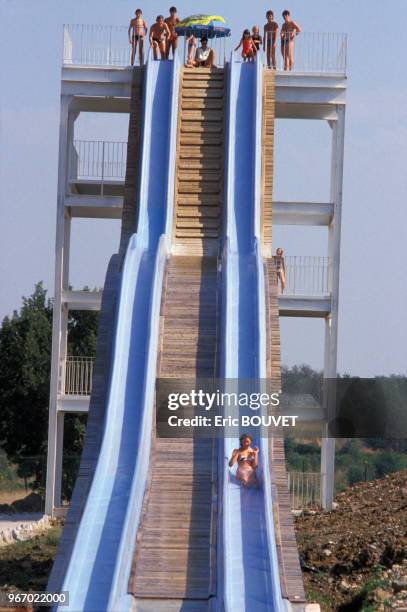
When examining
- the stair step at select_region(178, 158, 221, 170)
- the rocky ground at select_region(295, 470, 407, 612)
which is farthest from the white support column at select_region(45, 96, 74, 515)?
the rocky ground at select_region(295, 470, 407, 612)

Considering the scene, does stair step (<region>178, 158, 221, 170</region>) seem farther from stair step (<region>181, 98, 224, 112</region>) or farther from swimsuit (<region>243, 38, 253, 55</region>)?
swimsuit (<region>243, 38, 253, 55</region>)

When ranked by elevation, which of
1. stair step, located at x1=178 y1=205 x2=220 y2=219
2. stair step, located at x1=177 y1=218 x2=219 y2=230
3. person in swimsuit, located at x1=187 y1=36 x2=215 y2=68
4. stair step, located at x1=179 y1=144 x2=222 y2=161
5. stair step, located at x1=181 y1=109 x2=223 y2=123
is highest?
person in swimsuit, located at x1=187 y1=36 x2=215 y2=68

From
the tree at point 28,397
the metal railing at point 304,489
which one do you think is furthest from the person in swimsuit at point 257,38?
the tree at point 28,397

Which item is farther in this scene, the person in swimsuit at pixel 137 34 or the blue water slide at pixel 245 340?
the person in swimsuit at pixel 137 34

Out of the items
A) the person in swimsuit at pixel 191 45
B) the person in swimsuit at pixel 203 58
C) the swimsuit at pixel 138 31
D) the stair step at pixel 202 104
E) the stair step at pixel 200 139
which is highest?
the swimsuit at pixel 138 31

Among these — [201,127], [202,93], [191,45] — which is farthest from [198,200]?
[191,45]

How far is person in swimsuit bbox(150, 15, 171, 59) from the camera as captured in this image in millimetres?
31031

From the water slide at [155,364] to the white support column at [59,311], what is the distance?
2687 mm

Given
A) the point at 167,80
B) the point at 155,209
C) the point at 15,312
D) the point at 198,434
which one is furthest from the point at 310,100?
the point at 15,312

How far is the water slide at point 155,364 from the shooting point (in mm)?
18922

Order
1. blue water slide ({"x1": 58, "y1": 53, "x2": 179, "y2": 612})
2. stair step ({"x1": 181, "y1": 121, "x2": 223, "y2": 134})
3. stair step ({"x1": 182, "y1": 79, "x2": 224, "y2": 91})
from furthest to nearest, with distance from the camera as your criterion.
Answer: stair step ({"x1": 182, "y1": 79, "x2": 224, "y2": 91}) < stair step ({"x1": 181, "y1": 121, "x2": 223, "y2": 134}) < blue water slide ({"x1": 58, "y1": 53, "x2": 179, "y2": 612})

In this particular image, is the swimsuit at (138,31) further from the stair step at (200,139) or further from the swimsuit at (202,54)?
the stair step at (200,139)

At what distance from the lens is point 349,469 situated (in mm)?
49031

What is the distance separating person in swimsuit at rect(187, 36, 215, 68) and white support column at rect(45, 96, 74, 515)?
2.58m
